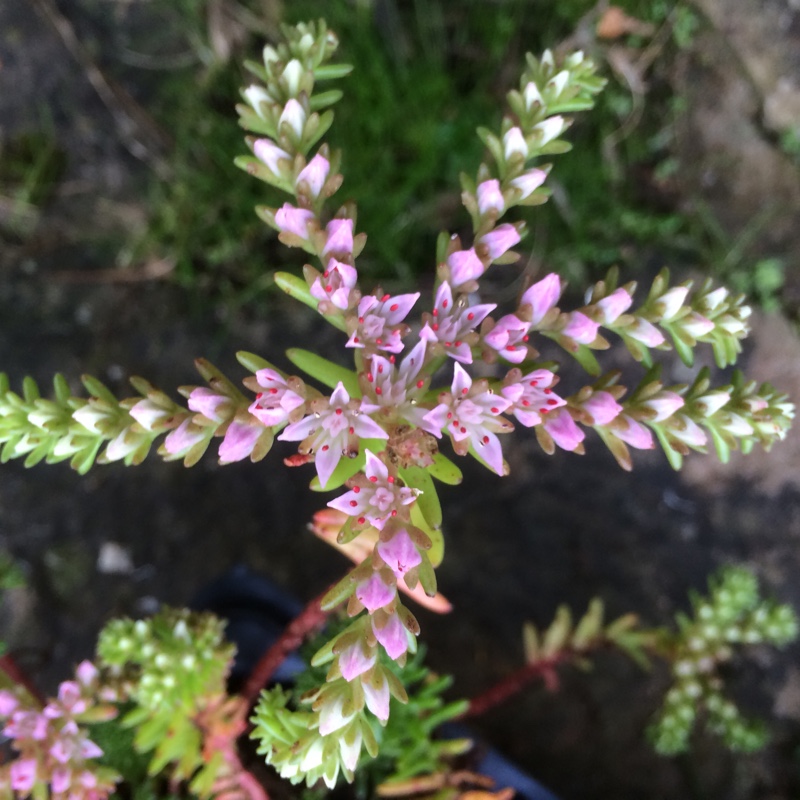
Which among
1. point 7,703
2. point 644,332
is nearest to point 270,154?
point 644,332

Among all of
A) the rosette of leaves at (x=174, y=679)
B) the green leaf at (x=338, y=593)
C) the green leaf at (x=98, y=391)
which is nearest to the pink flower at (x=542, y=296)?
the green leaf at (x=338, y=593)

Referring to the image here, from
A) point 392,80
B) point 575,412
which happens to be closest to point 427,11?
point 392,80

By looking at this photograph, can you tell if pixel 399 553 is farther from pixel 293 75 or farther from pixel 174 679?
pixel 293 75

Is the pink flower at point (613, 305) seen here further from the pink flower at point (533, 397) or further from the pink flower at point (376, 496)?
the pink flower at point (376, 496)

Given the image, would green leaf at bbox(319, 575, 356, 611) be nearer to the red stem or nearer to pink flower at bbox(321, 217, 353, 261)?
pink flower at bbox(321, 217, 353, 261)

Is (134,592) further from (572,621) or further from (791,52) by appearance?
(791,52)

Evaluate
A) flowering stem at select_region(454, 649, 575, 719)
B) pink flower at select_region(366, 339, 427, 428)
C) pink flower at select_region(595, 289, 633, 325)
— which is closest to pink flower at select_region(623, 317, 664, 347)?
pink flower at select_region(595, 289, 633, 325)

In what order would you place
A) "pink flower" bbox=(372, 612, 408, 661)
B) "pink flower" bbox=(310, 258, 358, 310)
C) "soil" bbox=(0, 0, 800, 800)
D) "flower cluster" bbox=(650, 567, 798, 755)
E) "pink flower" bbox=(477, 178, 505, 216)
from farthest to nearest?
"soil" bbox=(0, 0, 800, 800) → "flower cluster" bbox=(650, 567, 798, 755) → "pink flower" bbox=(477, 178, 505, 216) → "pink flower" bbox=(310, 258, 358, 310) → "pink flower" bbox=(372, 612, 408, 661)

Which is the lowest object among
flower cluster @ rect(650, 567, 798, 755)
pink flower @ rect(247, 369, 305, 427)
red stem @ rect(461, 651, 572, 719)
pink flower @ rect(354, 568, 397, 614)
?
red stem @ rect(461, 651, 572, 719)
